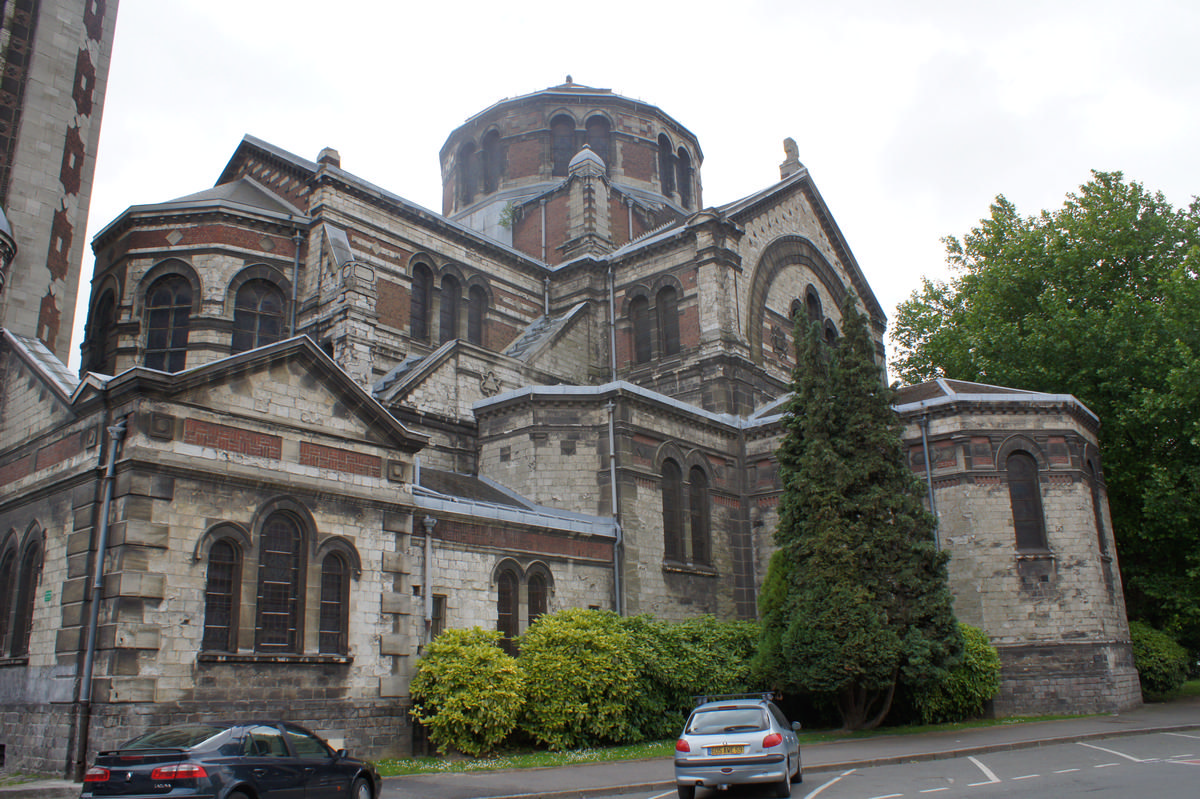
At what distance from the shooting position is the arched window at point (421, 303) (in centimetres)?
2841

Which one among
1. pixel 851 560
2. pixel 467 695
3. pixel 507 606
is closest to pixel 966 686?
pixel 851 560

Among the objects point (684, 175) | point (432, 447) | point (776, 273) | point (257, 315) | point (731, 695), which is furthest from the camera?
point (684, 175)

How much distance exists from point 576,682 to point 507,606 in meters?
3.03

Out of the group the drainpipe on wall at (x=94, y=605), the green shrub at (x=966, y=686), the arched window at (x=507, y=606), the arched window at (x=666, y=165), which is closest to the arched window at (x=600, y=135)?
the arched window at (x=666, y=165)

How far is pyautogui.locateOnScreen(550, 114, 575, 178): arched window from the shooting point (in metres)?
41.7

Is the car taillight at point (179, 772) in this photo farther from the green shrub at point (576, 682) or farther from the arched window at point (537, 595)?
the arched window at point (537, 595)

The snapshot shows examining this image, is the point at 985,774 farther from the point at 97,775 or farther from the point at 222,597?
the point at 222,597

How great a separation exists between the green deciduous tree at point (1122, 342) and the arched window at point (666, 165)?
1400cm

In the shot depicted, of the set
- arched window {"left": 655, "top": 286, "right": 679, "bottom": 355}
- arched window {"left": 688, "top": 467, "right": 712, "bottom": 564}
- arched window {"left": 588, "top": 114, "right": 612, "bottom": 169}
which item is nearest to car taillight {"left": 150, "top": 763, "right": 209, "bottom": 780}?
arched window {"left": 688, "top": 467, "right": 712, "bottom": 564}

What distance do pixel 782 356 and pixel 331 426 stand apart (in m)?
19.2

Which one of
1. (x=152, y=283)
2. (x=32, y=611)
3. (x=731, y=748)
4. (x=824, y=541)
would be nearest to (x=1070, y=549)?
(x=824, y=541)

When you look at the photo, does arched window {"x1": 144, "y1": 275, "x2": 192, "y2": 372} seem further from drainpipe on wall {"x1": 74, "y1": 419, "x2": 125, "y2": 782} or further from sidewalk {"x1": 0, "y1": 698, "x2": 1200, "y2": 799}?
sidewalk {"x1": 0, "y1": 698, "x2": 1200, "y2": 799}

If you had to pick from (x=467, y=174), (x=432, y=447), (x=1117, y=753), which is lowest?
(x=1117, y=753)

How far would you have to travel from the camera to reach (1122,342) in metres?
29.4
